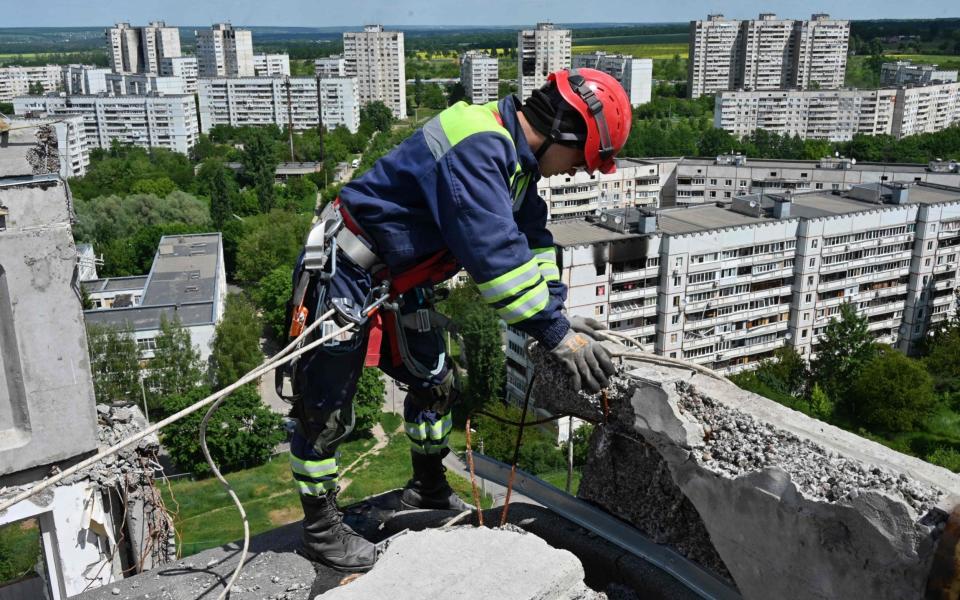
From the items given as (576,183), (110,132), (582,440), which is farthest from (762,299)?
(110,132)

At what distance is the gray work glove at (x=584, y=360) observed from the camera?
4074mm

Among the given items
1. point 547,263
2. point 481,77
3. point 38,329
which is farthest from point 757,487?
point 481,77

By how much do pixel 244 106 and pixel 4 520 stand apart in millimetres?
96084

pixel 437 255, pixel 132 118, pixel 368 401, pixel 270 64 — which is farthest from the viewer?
pixel 270 64

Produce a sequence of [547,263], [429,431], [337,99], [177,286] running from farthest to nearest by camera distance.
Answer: [337,99] < [177,286] < [429,431] < [547,263]

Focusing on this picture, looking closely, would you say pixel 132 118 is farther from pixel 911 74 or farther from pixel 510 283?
pixel 510 283

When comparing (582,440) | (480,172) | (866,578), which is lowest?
(582,440)

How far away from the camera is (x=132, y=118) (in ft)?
276

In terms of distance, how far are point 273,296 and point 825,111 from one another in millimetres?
59442

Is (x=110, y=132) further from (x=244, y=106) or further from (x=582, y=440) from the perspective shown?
(x=582, y=440)

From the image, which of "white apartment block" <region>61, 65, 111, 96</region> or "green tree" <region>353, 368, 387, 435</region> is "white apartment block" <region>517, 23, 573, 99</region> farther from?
"green tree" <region>353, 368, 387, 435</region>

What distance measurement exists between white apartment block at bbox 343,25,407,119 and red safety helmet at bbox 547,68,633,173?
110m

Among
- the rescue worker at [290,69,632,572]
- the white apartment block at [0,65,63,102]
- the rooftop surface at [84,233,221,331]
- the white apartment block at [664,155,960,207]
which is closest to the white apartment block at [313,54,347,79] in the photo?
the white apartment block at [0,65,63,102]

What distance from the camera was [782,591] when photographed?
3.50 metres
